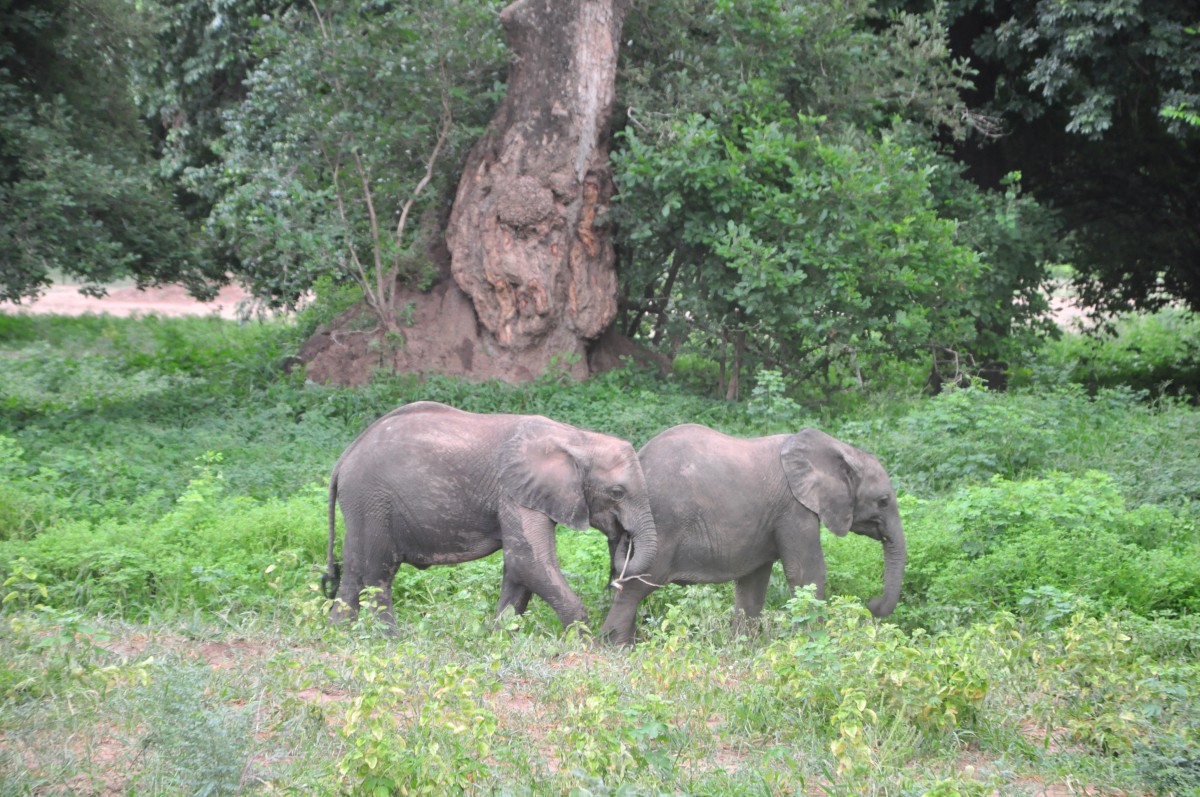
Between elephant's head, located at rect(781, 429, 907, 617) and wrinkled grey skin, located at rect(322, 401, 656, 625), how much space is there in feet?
Answer: 3.63

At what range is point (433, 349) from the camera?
1452cm

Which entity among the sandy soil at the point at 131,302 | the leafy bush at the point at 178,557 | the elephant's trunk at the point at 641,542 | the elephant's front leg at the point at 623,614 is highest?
the elephant's trunk at the point at 641,542

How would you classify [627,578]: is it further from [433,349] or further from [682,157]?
[433,349]

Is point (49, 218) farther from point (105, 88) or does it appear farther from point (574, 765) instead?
point (574, 765)

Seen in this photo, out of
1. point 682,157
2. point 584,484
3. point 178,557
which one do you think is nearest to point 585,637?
point 584,484

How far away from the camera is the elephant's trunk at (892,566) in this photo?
27.8 feet

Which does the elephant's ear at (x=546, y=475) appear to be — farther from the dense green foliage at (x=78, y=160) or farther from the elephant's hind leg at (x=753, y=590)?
the dense green foliage at (x=78, y=160)

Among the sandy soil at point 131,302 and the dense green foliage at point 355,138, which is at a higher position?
the dense green foliage at point 355,138

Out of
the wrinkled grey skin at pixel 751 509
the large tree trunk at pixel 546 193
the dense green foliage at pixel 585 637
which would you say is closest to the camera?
the dense green foliage at pixel 585 637

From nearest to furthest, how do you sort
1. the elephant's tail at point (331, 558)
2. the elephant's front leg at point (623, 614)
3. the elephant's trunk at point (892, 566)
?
the elephant's front leg at point (623, 614)
the elephant's tail at point (331, 558)
the elephant's trunk at point (892, 566)

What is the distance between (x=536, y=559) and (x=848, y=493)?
83.8 inches

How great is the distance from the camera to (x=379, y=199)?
14539 mm

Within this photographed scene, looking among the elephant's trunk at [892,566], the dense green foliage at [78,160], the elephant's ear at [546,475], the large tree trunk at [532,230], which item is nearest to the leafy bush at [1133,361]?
the large tree trunk at [532,230]

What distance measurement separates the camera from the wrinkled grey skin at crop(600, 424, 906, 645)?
8117 millimetres
